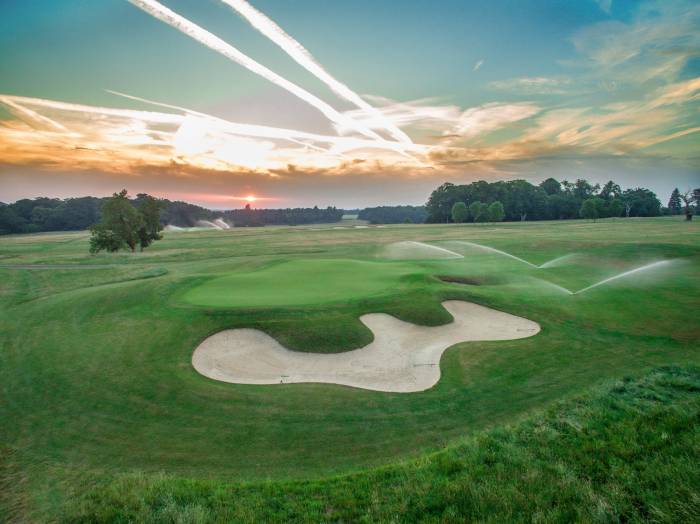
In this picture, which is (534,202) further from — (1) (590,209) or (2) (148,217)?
(2) (148,217)

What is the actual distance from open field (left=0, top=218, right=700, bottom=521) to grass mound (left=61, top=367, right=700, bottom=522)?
0.15 metres

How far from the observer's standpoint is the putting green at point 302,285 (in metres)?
20.2

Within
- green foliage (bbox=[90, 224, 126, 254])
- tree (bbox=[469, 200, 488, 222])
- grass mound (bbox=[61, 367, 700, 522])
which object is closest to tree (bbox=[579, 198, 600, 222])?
tree (bbox=[469, 200, 488, 222])

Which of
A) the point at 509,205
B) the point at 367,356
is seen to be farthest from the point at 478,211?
the point at 367,356

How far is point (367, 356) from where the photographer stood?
1572 cm

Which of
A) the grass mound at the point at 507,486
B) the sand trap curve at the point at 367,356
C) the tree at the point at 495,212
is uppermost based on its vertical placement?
the tree at the point at 495,212

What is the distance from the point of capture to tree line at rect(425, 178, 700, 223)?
122875 millimetres

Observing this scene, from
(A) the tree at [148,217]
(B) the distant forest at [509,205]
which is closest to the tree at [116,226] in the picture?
(A) the tree at [148,217]

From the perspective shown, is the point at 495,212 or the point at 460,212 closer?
the point at 495,212

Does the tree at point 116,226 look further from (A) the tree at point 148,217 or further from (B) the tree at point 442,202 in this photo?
(B) the tree at point 442,202

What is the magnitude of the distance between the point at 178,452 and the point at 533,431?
895 centimetres

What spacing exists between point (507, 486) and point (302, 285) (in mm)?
19477

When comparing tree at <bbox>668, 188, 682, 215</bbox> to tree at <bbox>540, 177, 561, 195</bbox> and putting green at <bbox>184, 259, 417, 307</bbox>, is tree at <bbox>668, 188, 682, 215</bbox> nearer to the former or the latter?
tree at <bbox>540, 177, 561, 195</bbox>

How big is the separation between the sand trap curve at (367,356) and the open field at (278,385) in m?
0.55
